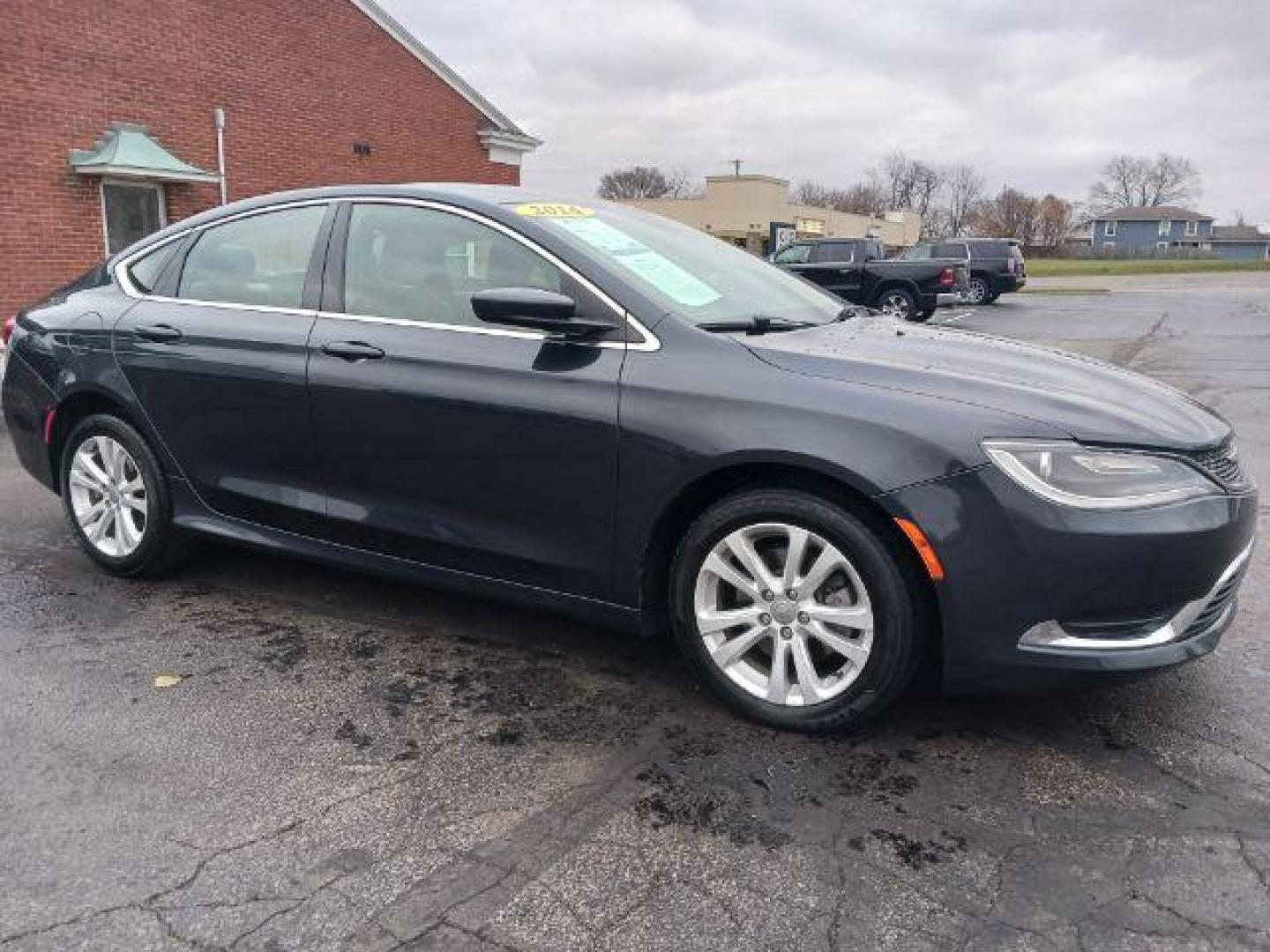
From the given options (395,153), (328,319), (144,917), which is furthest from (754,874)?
(395,153)

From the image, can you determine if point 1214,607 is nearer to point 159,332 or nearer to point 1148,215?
point 159,332

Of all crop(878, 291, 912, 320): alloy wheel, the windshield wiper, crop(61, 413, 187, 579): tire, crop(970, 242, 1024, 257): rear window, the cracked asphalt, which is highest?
→ crop(970, 242, 1024, 257): rear window

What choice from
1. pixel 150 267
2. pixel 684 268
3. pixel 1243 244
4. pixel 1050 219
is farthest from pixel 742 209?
pixel 1243 244

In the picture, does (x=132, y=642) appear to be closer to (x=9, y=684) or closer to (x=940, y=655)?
(x=9, y=684)

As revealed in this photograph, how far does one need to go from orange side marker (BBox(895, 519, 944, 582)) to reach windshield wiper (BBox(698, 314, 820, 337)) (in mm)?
850

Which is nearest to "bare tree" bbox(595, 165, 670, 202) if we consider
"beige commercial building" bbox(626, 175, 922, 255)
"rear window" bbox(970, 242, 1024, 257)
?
"beige commercial building" bbox(626, 175, 922, 255)

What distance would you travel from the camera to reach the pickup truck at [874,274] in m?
20.4

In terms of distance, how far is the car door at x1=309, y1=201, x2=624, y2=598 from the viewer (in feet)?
10.8

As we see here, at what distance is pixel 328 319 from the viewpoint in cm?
380

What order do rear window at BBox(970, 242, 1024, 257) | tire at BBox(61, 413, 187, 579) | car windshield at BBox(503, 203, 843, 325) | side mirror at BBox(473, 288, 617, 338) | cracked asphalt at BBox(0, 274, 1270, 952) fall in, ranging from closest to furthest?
cracked asphalt at BBox(0, 274, 1270, 952), side mirror at BBox(473, 288, 617, 338), car windshield at BBox(503, 203, 843, 325), tire at BBox(61, 413, 187, 579), rear window at BBox(970, 242, 1024, 257)

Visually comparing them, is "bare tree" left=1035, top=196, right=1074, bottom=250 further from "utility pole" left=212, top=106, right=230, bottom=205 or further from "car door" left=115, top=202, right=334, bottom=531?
"car door" left=115, top=202, right=334, bottom=531

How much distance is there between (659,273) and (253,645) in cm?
199

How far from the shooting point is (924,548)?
9.22ft

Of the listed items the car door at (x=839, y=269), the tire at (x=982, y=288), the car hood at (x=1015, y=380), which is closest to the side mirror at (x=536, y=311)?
the car hood at (x=1015, y=380)
